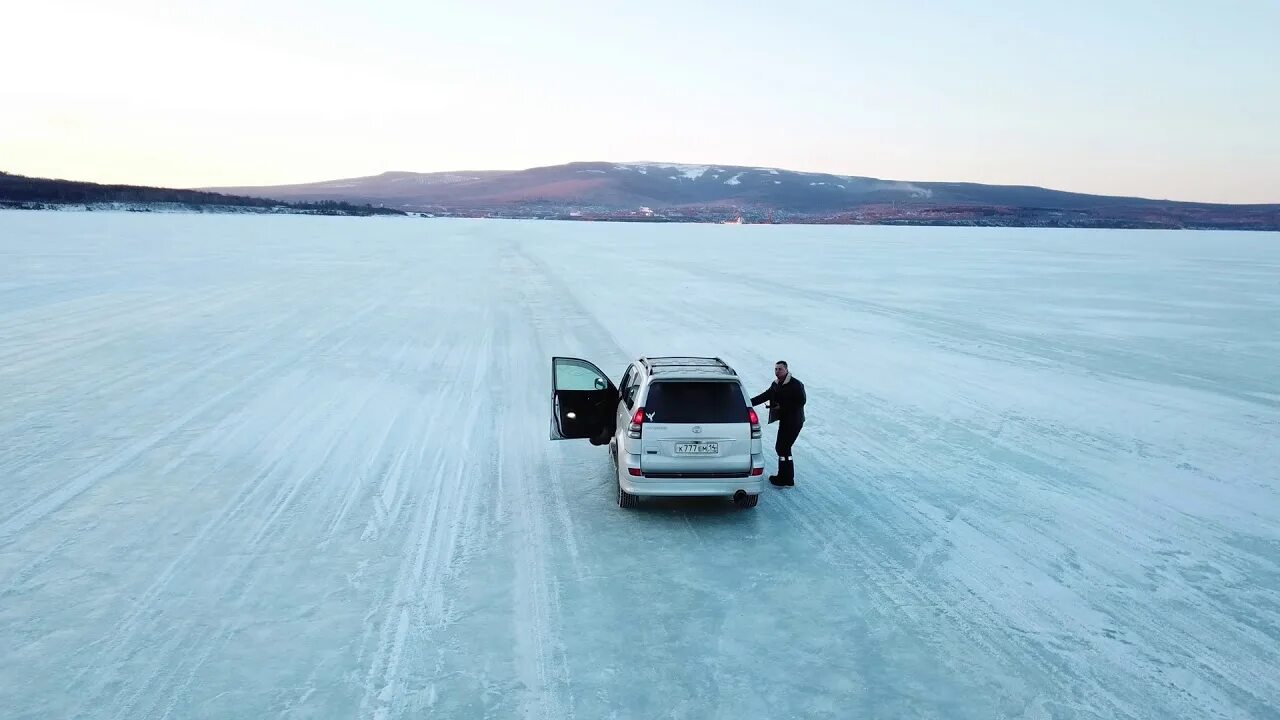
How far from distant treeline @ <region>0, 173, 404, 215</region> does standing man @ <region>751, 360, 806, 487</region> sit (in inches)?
6050

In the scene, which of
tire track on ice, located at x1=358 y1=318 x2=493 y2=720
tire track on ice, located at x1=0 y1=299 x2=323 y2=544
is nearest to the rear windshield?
tire track on ice, located at x1=358 y1=318 x2=493 y2=720

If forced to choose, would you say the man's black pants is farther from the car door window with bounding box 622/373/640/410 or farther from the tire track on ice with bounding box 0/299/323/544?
the tire track on ice with bounding box 0/299/323/544

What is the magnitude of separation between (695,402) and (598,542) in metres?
1.62

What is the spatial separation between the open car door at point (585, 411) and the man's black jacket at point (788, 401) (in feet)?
5.48

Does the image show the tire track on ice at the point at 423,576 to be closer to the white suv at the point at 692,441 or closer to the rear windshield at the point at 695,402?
the white suv at the point at 692,441

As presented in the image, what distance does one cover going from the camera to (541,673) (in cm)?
554

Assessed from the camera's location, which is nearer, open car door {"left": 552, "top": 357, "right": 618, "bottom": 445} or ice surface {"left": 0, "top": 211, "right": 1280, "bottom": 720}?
ice surface {"left": 0, "top": 211, "right": 1280, "bottom": 720}

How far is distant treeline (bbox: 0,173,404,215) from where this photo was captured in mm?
144000

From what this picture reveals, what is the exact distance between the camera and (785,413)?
9367 millimetres

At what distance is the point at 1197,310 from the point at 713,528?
85.8ft

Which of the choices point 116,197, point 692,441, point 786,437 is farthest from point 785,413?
point 116,197

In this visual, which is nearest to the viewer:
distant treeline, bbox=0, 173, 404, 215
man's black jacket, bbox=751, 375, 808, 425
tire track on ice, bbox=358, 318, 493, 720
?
tire track on ice, bbox=358, 318, 493, 720

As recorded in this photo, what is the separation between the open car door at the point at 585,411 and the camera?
9.71 meters

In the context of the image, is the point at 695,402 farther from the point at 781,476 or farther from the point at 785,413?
the point at 781,476
